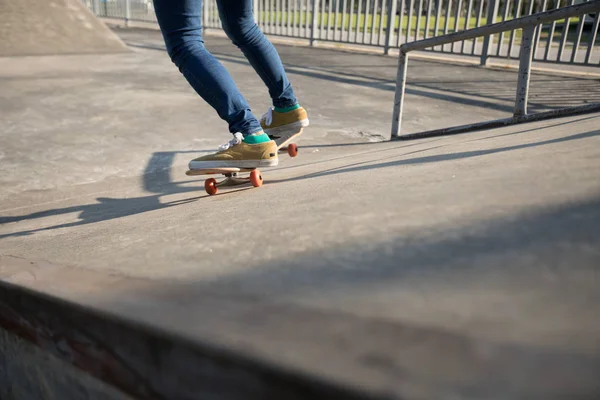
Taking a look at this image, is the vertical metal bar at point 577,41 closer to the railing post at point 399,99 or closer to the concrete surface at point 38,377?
the railing post at point 399,99

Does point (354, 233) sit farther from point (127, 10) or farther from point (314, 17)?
point (127, 10)

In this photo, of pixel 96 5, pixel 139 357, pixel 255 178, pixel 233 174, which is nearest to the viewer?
pixel 139 357

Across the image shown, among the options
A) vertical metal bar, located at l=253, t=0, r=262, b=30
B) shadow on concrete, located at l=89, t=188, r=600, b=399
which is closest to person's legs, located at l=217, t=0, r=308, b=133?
shadow on concrete, located at l=89, t=188, r=600, b=399

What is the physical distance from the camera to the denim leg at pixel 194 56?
1.91 meters

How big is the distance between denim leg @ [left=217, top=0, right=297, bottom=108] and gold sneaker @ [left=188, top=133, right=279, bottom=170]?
46 centimetres

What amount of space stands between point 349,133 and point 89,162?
1.85m

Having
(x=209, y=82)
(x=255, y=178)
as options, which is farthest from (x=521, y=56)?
(x=209, y=82)

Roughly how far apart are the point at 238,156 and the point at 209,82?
330mm

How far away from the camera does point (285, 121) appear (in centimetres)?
253

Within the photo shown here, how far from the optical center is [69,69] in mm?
6285

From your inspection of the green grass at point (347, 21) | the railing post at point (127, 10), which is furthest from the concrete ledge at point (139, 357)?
the railing post at point (127, 10)

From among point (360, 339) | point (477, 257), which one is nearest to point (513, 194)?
point (477, 257)

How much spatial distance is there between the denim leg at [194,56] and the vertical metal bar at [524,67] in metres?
2.08

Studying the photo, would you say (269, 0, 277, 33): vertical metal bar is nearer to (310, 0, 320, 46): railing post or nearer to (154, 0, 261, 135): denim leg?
(310, 0, 320, 46): railing post
